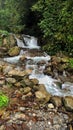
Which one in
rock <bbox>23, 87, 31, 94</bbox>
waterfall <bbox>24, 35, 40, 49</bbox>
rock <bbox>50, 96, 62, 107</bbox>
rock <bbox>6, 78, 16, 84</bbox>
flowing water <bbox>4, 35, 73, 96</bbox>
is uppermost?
rock <bbox>23, 87, 31, 94</bbox>

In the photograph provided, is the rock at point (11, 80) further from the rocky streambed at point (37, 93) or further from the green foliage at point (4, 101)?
the green foliage at point (4, 101)

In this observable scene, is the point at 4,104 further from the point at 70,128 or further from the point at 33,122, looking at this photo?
the point at 70,128

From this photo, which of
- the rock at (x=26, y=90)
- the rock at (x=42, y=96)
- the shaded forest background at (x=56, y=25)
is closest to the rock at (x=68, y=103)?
the rock at (x=42, y=96)

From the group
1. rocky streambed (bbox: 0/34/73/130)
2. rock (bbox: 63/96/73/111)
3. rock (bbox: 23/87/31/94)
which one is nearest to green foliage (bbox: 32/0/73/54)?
rocky streambed (bbox: 0/34/73/130)

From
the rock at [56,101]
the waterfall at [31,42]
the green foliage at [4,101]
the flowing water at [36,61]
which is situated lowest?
the waterfall at [31,42]

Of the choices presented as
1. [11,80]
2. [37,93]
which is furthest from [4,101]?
[11,80]

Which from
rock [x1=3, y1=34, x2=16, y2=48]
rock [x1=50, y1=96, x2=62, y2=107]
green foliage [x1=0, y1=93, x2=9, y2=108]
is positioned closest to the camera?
green foliage [x1=0, y1=93, x2=9, y2=108]

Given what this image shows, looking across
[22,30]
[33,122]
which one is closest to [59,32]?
[22,30]

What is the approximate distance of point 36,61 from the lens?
1245 centimetres

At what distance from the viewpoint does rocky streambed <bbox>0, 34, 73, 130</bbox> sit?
6801 mm

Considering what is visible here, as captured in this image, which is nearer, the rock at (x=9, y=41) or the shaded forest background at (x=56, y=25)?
the shaded forest background at (x=56, y=25)

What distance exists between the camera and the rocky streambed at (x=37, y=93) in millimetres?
6801

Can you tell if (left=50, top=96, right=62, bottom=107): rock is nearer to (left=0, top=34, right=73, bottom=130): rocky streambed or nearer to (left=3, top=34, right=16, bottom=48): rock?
(left=0, top=34, right=73, bottom=130): rocky streambed

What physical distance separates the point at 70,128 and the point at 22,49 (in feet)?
30.1
